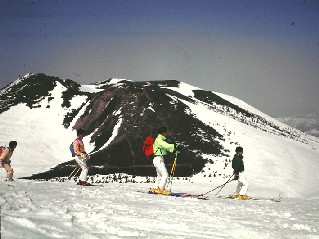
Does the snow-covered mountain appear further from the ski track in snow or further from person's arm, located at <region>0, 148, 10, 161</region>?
the ski track in snow

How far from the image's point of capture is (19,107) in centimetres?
5116

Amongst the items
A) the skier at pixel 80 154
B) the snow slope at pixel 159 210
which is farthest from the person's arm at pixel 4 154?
the skier at pixel 80 154

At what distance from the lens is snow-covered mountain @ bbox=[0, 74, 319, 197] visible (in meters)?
31.9

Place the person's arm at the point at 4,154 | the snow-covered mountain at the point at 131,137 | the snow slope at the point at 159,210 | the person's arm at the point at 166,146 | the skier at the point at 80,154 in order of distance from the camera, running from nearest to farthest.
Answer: the snow slope at the point at 159,210 → the person's arm at the point at 166,146 → the skier at the point at 80,154 → the person's arm at the point at 4,154 → the snow-covered mountain at the point at 131,137

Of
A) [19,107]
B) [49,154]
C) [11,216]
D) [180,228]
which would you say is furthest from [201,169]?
[19,107]

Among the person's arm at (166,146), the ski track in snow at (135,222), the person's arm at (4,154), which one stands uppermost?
the person's arm at (166,146)

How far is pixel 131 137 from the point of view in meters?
38.0

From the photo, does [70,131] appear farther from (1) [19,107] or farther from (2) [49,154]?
(1) [19,107]

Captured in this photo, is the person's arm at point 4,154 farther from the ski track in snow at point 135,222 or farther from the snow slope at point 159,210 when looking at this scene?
the ski track in snow at point 135,222

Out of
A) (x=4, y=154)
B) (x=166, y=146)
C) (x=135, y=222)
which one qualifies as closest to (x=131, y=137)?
(x=4, y=154)

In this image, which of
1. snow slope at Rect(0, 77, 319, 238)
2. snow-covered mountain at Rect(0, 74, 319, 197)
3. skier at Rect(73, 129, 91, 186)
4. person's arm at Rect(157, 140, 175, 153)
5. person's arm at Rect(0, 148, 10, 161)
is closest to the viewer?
snow slope at Rect(0, 77, 319, 238)

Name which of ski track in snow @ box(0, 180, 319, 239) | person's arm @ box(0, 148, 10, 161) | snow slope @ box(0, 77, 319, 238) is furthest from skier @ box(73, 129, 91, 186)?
ski track in snow @ box(0, 180, 319, 239)

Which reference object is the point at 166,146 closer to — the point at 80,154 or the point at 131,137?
the point at 80,154

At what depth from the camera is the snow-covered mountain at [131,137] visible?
3192 cm
